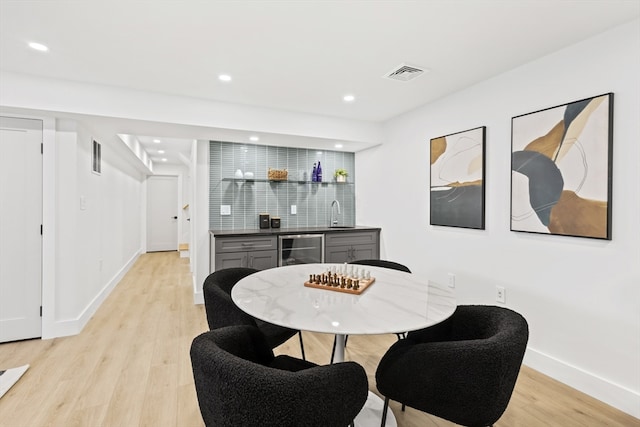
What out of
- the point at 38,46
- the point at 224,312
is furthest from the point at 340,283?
the point at 38,46

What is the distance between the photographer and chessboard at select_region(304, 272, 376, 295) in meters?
1.72

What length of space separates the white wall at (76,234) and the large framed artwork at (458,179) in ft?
11.8

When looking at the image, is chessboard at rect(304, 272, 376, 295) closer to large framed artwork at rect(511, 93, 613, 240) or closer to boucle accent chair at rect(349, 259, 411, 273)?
boucle accent chair at rect(349, 259, 411, 273)

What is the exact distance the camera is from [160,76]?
2680mm

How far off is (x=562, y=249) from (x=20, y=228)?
4.51 m

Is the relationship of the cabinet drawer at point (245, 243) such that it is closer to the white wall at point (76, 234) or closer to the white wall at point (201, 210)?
the white wall at point (201, 210)

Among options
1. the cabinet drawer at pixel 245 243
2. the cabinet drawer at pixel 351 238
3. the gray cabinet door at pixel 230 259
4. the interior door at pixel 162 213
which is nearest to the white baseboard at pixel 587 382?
the cabinet drawer at pixel 351 238

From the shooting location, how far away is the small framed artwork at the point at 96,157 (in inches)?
142

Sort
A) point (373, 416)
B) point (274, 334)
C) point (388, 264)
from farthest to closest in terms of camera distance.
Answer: point (388, 264), point (274, 334), point (373, 416)

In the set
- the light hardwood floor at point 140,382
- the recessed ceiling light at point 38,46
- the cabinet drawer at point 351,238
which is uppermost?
the recessed ceiling light at point 38,46

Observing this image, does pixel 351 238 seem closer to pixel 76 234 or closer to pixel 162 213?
pixel 76 234

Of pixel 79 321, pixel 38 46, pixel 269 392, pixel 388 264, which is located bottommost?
pixel 79 321

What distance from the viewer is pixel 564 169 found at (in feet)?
7.26

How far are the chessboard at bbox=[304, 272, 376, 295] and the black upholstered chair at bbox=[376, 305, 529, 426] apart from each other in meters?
0.40
